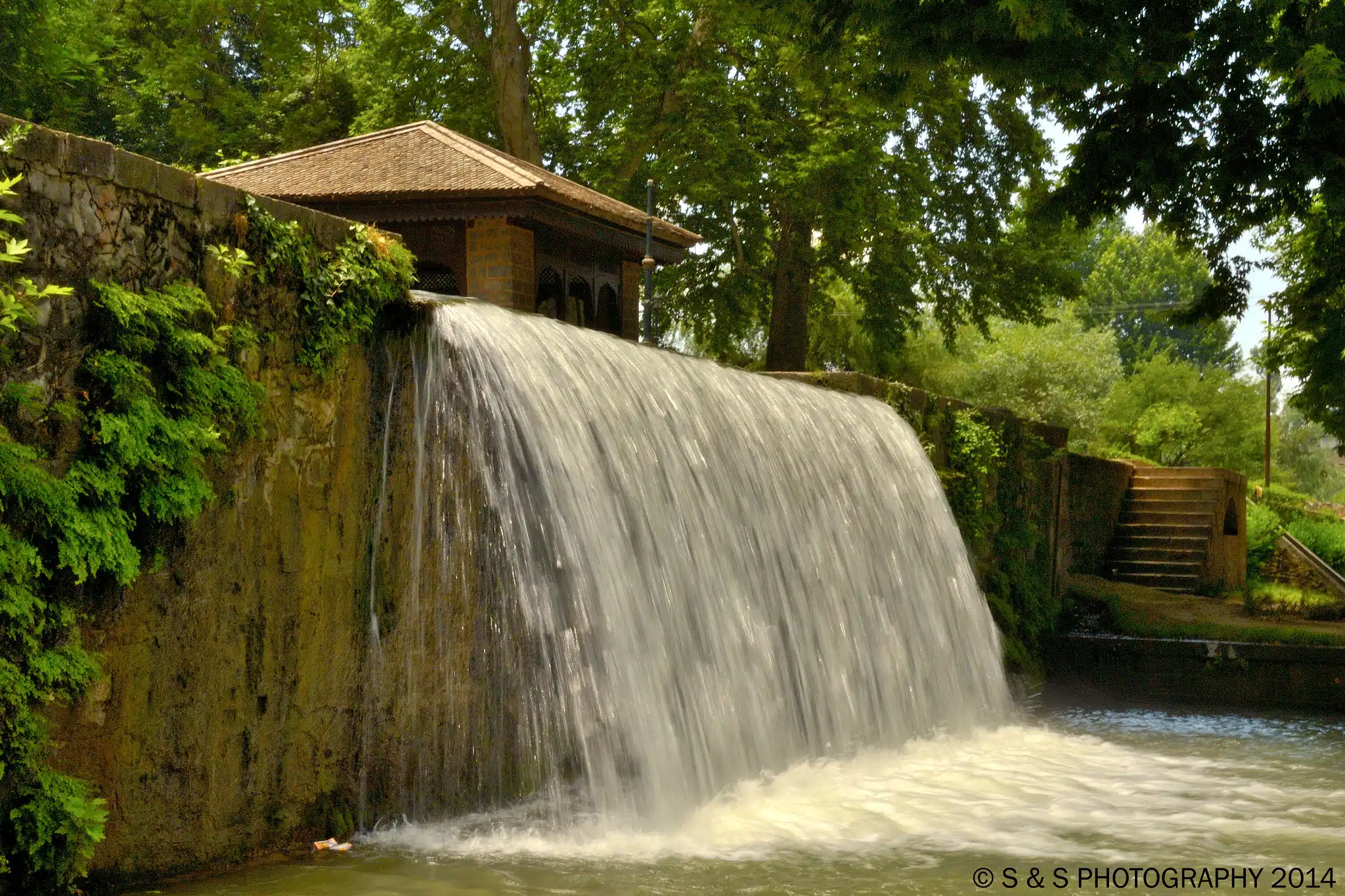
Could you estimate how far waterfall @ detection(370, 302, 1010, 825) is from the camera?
729 cm

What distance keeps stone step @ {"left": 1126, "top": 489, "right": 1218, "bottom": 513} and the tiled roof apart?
1311cm

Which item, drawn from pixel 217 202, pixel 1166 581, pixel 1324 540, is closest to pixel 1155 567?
pixel 1166 581

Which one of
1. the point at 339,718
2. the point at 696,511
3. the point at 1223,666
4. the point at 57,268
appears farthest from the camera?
the point at 1223,666

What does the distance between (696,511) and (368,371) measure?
279 cm

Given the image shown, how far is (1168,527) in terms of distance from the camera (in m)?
24.2

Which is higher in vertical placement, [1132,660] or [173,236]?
[173,236]

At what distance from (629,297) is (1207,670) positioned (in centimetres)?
1025

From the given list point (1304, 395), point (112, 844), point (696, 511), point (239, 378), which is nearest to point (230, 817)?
point (112, 844)

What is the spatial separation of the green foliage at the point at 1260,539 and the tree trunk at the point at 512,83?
16187 mm

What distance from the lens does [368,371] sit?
7168 mm

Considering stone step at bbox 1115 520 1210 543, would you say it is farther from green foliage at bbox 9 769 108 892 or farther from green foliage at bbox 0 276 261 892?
green foliage at bbox 9 769 108 892

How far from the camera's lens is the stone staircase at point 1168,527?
22.8 metres

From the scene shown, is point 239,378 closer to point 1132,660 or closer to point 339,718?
point 339,718

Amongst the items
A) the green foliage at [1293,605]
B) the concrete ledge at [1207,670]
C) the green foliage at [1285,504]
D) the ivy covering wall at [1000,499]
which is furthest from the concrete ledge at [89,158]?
the green foliage at [1285,504]
